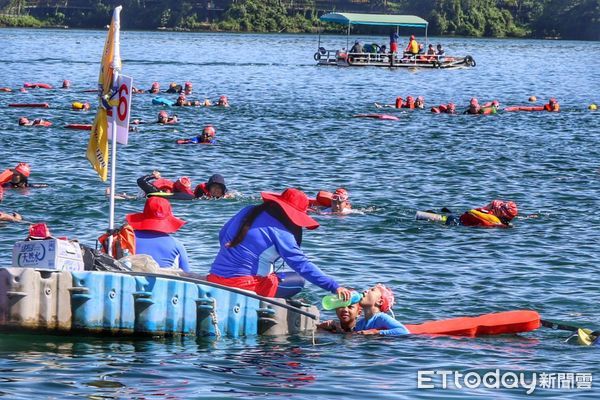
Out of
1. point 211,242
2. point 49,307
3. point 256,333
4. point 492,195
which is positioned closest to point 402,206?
point 492,195

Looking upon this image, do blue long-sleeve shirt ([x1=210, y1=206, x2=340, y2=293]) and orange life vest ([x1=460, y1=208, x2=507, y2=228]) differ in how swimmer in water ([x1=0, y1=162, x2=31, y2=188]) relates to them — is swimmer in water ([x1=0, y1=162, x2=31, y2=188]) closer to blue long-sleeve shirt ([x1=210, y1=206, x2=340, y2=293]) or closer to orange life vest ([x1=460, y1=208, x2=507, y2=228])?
orange life vest ([x1=460, y1=208, x2=507, y2=228])

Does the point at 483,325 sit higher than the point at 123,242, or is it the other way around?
the point at 123,242

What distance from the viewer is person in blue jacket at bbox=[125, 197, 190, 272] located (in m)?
15.7

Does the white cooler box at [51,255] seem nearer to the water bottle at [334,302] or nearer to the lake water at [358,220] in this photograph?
the lake water at [358,220]

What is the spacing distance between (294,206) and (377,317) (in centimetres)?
182

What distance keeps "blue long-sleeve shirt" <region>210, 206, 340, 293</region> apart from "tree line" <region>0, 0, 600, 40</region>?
5608 inches

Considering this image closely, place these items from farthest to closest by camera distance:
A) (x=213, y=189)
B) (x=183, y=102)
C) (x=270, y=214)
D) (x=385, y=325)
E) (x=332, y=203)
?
(x=183, y=102)
(x=213, y=189)
(x=332, y=203)
(x=385, y=325)
(x=270, y=214)

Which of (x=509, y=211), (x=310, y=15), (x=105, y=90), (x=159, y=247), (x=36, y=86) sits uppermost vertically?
(x=310, y=15)

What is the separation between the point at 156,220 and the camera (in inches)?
620

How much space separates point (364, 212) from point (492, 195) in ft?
14.0

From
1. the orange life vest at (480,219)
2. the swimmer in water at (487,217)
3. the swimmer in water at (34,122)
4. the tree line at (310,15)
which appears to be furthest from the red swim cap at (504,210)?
the tree line at (310,15)

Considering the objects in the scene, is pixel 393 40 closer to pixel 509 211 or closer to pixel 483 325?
pixel 509 211

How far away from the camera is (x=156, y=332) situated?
47.0 ft

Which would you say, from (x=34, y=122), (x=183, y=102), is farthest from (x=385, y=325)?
(x=183, y=102)
